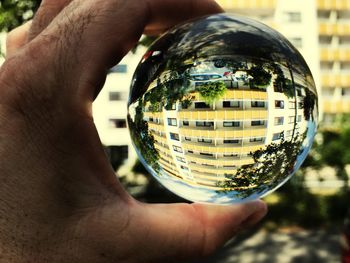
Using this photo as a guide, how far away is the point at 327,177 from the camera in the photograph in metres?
12.3

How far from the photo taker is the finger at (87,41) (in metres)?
1.78

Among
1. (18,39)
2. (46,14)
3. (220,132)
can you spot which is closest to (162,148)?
(220,132)

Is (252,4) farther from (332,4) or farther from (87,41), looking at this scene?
(87,41)

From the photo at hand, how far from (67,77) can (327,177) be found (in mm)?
11849

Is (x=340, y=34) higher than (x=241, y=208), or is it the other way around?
(x=241, y=208)

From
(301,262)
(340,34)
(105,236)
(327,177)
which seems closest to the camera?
(105,236)

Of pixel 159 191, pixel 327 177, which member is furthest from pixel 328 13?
pixel 159 191

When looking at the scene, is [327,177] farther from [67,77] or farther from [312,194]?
[67,77]

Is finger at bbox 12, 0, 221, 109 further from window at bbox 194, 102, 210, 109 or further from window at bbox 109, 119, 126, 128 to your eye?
window at bbox 109, 119, 126, 128

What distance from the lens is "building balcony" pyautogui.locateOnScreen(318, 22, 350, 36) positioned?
108 ft

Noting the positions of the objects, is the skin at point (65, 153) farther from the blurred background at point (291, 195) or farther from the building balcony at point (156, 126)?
the blurred background at point (291, 195)

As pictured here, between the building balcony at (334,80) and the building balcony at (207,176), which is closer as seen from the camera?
the building balcony at (207,176)

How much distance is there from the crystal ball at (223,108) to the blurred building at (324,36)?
28.2 meters

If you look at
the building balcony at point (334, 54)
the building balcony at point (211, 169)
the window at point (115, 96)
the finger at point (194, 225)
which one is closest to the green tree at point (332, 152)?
the finger at point (194, 225)
